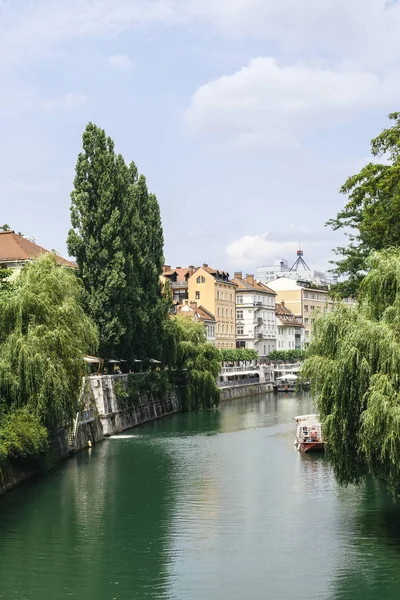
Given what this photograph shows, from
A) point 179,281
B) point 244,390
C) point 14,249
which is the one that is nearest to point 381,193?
Answer: point 14,249

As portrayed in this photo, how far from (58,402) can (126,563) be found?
1286 centimetres

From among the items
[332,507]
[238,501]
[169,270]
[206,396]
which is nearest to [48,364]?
[238,501]

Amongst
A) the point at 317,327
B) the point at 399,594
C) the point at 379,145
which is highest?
the point at 379,145

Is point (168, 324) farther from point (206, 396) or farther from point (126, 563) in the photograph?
point (126, 563)

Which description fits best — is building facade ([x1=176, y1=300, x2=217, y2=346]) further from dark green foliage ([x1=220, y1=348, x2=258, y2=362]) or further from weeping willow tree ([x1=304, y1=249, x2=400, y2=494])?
weeping willow tree ([x1=304, y1=249, x2=400, y2=494])

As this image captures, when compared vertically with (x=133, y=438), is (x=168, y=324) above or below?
above

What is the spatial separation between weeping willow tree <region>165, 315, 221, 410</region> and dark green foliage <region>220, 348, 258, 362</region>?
110 ft

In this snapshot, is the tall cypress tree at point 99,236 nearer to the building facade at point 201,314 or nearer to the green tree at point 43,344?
the green tree at point 43,344

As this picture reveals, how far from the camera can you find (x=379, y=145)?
37.2m

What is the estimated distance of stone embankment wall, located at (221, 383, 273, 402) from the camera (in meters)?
95.9

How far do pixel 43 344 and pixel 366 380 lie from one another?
54.0 feet

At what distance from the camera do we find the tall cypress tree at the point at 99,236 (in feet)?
182

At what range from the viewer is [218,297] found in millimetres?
121688

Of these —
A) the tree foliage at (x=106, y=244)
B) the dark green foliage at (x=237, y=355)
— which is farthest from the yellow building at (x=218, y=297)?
the tree foliage at (x=106, y=244)
